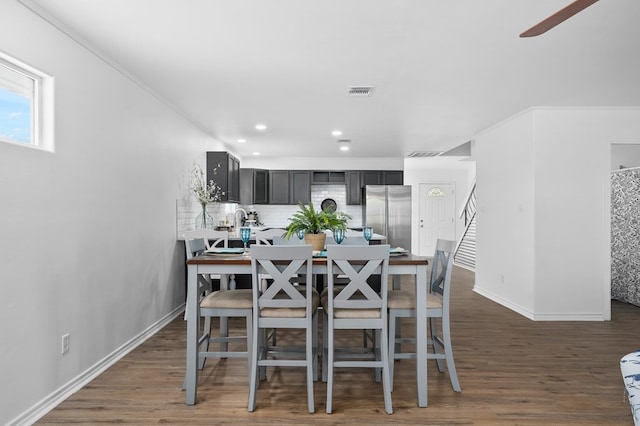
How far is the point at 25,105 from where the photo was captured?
258cm

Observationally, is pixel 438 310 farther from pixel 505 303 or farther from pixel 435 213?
pixel 435 213

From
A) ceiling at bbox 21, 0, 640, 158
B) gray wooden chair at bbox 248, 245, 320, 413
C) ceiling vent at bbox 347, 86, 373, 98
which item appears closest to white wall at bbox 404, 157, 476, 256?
ceiling at bbox 21, 0, 640, 158

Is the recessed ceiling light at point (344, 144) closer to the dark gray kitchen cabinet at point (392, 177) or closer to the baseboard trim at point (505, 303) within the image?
the dark gray kitchen cabinet at point (392, 177)

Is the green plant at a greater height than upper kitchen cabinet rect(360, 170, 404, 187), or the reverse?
upper kitchen cabinet rect(360, 170, 404, 187)

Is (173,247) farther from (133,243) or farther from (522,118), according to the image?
(522,118)

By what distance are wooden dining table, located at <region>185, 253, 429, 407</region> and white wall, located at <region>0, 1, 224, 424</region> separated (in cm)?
87

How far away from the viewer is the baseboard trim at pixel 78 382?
2.43 m

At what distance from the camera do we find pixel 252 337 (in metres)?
2.79

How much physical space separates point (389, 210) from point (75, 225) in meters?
6.65

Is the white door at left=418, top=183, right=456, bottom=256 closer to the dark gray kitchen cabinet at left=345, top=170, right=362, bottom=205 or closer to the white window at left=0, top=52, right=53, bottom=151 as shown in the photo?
the dark gray kitchen cabinet at left=345, top=170, right=362, bottom=205

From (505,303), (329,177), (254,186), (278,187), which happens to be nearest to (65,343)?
(505,303)

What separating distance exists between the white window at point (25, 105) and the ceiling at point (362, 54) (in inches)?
16.2

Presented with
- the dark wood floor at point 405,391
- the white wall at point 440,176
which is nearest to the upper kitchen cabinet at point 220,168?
the dark wood floor at point 405,391

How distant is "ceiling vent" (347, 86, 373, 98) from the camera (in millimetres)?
4162
